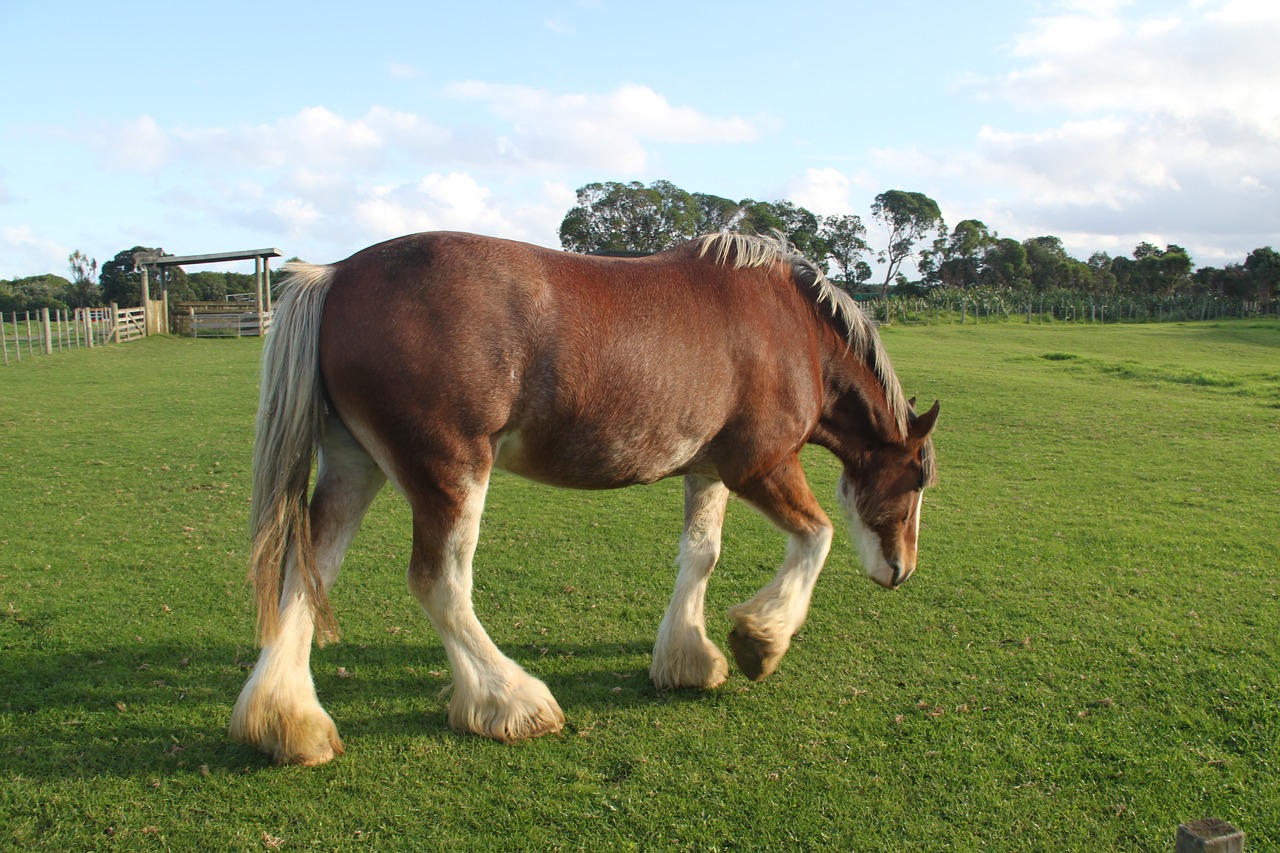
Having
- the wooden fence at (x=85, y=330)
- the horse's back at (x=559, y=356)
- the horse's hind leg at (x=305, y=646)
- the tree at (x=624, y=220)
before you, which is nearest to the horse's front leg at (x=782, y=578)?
the horse's back at (x=559, y=356)

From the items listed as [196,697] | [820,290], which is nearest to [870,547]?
[820,290]

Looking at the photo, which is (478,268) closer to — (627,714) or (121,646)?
(627,714)

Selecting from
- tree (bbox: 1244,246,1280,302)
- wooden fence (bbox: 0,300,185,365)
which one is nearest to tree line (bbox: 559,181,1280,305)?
tree (bbox: 1244,246,1280,302)

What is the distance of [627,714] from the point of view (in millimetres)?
3459

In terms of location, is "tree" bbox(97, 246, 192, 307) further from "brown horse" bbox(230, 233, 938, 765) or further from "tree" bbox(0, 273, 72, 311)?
"brown horse" bbox(230, 233, 938, 765)

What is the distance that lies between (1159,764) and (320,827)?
2912 millimetres

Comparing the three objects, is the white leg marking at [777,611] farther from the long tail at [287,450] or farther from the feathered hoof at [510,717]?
the long tail at [287,450]

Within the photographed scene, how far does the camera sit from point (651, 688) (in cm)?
374

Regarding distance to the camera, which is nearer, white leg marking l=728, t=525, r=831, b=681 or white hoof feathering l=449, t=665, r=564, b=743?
white hoof feathering l=449, t=665, r=564, b=743

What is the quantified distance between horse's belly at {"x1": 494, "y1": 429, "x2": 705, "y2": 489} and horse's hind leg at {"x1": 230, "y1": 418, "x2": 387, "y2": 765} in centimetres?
58

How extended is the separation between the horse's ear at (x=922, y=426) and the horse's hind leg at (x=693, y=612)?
1.00 meters

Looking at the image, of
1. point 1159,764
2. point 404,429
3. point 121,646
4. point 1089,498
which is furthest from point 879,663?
point 1089,498

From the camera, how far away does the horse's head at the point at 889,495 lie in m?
4.20

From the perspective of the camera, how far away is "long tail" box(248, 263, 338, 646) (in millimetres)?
3012
